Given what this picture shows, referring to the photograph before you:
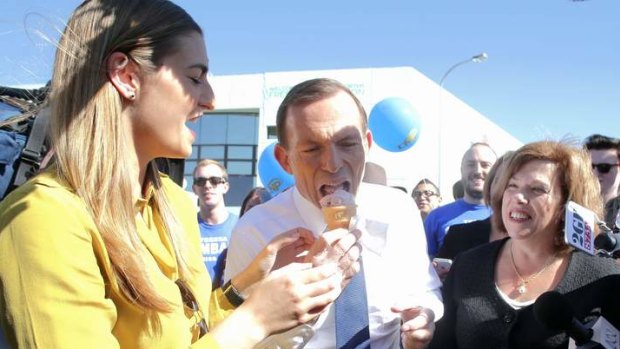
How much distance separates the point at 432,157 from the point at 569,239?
71.9 ft

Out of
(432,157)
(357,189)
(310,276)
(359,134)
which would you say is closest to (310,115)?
(359,134)

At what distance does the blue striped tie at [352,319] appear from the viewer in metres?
1.97

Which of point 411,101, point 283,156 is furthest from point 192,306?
point 411,101

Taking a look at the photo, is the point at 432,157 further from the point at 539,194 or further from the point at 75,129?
the point at 75,129

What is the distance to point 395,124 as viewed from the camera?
29.5 ft

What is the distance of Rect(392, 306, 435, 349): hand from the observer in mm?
1965

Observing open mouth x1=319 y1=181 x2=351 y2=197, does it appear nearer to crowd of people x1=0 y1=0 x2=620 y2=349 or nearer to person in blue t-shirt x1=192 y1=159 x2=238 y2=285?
crowd of people x1=0 y1=0 x2=620 y2=349

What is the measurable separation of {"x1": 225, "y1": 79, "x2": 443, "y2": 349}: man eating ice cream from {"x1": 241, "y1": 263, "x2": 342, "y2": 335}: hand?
0.59 meters

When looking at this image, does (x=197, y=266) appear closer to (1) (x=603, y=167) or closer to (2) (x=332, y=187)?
(2) (x=332, y=187)

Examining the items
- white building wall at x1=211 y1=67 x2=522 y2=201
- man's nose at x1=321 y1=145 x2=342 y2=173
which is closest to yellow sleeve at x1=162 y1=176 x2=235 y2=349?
man's nose at x1=321 y1=145 x2=342 y2=173

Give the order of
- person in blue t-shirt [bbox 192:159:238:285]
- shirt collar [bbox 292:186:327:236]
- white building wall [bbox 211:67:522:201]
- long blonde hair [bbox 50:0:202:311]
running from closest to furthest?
long blonde hair [bbox 50:0:202:311]
shirt collar [bbox 292:186:327:236]
person in blue t-shirt [bbox 192:159:238:285]
white building wall [bbox 211:67:522:201]

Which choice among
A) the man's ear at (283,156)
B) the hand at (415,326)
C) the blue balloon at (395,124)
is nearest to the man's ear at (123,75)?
the man's ear at (283,156)

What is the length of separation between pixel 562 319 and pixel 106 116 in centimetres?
174

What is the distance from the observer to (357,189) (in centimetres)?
230
